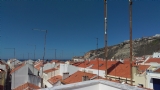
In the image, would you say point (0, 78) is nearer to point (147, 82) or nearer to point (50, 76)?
point (50, 76)

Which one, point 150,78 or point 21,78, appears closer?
point 150,78

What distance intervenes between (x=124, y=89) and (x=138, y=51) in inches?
2881

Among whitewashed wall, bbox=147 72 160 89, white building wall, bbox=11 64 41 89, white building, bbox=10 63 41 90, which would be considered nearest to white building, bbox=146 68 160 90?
whitewashed wall, bbox=147 72 160 89

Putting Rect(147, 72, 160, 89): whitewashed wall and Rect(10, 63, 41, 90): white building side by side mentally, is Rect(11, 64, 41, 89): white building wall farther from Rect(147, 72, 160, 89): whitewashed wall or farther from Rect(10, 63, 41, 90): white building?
Rect(147, 72, 160, 89): whitewashed wall

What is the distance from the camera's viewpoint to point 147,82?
15.2m

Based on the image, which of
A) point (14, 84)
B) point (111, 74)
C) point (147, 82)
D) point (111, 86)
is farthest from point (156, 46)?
point (111, 86)

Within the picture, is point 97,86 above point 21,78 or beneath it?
above

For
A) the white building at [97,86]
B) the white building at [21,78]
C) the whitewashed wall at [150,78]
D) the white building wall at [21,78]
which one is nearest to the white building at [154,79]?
the whitewashed wall at [150,78]

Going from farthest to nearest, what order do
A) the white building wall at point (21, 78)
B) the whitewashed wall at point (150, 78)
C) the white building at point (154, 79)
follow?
the white building wall at point (21, 78)
the whitewashed wall at point (150, 78)
the white building at point (154, 79)

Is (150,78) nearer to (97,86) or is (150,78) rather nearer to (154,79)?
(154,79)

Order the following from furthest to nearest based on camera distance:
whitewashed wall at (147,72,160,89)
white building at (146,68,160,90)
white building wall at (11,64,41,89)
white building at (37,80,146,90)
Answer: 1. white building wall at (11,64,41,89)
2. whitewashed wall at (147,72,160,89)
3. white building at (146,68,160,90)
4. white building at (37,80,146,90)

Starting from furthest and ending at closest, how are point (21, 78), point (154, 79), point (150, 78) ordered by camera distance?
point (21, 78), point (150, 78), point (154, 79)

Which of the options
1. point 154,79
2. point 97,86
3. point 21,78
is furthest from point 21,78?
point 97,86

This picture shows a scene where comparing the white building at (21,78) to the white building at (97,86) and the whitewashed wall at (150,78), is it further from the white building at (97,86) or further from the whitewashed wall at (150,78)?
the white building at (97,86)
